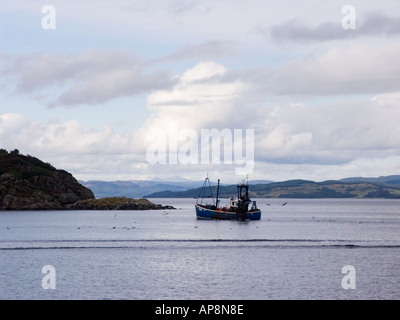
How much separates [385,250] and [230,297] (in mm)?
61257

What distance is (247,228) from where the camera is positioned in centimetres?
17688

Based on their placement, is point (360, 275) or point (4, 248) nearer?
point (360, 275)

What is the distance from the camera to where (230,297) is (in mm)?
63562

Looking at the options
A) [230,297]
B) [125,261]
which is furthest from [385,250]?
[230,297]

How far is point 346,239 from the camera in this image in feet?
463

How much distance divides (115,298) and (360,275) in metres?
35.7
